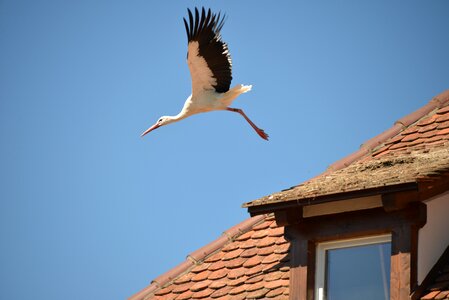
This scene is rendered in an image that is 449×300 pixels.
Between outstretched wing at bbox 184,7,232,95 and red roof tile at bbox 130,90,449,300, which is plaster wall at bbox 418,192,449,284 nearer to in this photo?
red roof tile at bbox 130,90,449,300

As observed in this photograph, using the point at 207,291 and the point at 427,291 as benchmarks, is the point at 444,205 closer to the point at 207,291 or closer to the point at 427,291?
the point at 427,291

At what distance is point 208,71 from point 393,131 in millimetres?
3338

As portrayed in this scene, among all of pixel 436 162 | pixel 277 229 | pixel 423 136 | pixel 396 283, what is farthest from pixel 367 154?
pixel 396 283

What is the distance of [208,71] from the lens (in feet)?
35.5

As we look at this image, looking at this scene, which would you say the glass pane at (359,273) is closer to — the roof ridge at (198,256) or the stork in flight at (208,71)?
the roof ridge at (198,256)

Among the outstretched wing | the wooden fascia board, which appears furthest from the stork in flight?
the wooden fascia board

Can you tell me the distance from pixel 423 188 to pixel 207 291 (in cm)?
206

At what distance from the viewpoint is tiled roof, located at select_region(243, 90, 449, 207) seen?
5840 mm

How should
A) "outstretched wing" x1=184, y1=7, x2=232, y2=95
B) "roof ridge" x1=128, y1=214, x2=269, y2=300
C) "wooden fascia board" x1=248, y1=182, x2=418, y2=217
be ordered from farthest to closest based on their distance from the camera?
1. "outstretched wing" x1=184, y1=7, x2=232, y2=95
2. "roof ridge" x1=128, y1=214, x2=269, y2=300
3. "wooden fascia board" x1=248, y1=182, x2=418, y2=217

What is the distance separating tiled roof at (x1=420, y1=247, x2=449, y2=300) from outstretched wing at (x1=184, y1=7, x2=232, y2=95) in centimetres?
494

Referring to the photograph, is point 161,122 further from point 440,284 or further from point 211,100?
point 440,284

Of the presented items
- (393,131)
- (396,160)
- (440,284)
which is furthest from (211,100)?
(440,284)

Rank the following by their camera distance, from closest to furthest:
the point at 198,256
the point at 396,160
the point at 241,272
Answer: the point at 396,160 < the point at 241,272 < the point at 198,256

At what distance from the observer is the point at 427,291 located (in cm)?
554
